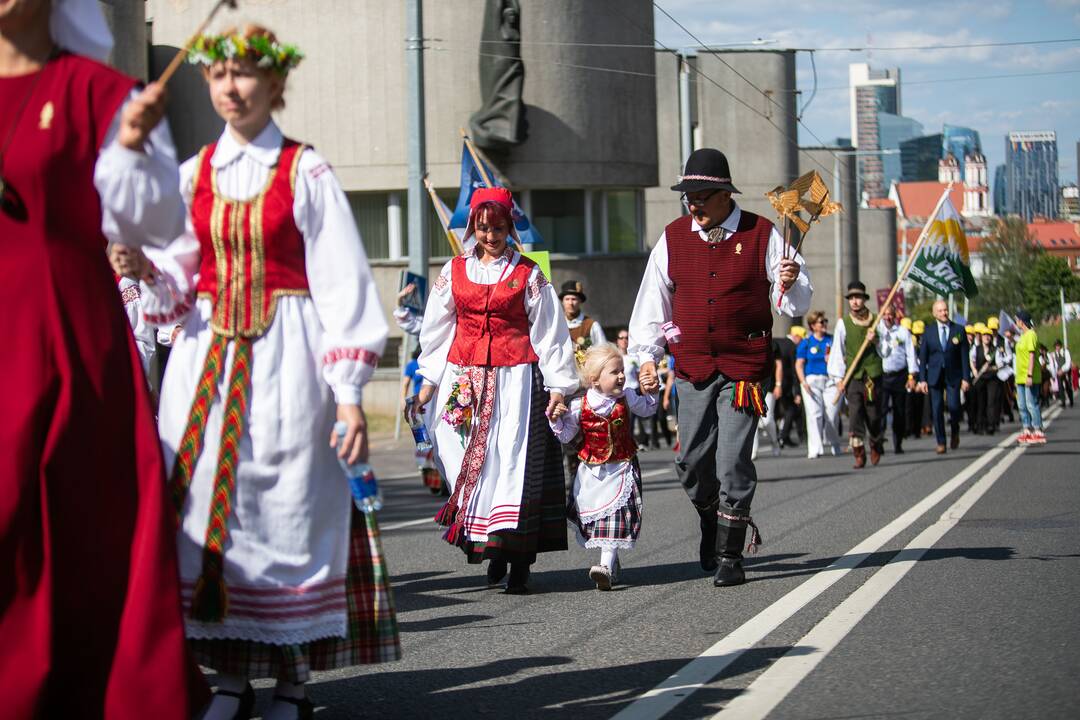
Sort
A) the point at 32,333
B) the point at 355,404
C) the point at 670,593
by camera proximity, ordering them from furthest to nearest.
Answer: the point at 670,593
the point at 355,404
the point at 32,333

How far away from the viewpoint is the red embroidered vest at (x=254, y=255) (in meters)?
4.44

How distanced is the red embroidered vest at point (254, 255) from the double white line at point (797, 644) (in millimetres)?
1696

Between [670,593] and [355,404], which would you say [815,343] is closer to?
[670,593]

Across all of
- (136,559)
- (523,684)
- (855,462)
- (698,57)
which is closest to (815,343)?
(855,462)

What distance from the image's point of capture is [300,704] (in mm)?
4566

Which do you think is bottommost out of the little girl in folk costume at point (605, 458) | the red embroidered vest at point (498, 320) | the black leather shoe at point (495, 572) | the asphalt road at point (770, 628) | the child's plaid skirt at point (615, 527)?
the asphalt road at point (770, 628)

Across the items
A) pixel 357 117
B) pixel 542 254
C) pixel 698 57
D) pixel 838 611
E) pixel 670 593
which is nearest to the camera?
pixel 838 611

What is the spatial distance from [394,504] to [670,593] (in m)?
6.44

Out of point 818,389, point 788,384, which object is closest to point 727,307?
point 818,389

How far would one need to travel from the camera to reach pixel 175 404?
4.46 metres

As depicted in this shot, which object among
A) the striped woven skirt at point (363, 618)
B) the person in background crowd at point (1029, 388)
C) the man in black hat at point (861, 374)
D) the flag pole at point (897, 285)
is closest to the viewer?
the striped woven skirt at point (363, 618)

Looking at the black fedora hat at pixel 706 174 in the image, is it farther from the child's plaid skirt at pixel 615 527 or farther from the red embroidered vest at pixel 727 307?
the child's plaid skirt at pixel 615 527

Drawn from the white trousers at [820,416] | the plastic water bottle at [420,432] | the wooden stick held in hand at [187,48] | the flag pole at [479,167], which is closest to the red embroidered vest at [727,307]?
the plastic water bottle at [420,432]

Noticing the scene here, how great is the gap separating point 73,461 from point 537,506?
428cm
